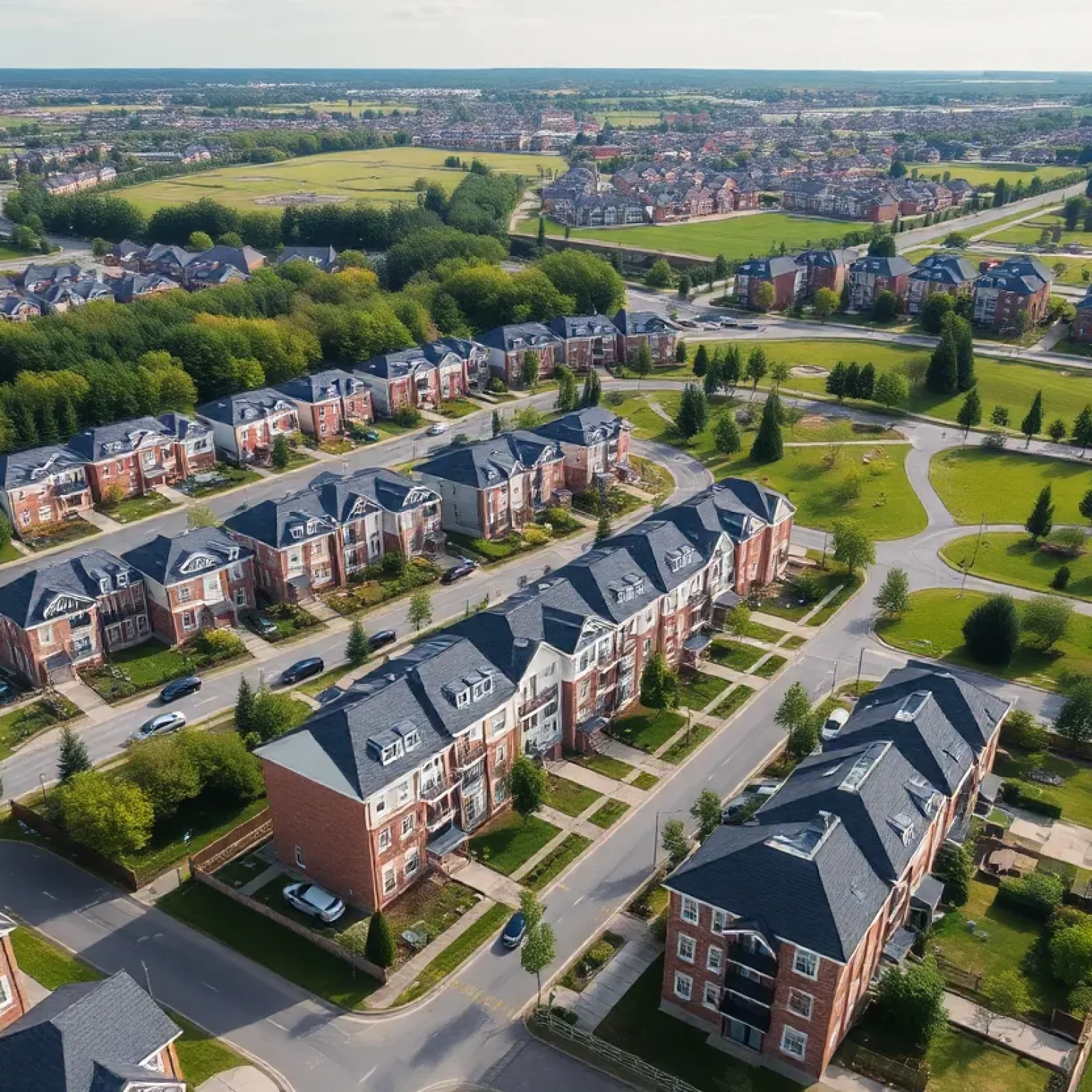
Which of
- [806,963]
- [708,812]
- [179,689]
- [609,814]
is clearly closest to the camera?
[806,963]

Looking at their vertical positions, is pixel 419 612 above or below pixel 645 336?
below

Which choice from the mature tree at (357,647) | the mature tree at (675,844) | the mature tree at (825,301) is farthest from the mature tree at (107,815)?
the mature tree at (825,301)

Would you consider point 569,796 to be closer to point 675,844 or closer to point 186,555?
point 675,844

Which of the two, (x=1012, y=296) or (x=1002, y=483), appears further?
(x=1012, y=296)

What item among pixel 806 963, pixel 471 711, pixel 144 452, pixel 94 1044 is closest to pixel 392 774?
pixel 471 711

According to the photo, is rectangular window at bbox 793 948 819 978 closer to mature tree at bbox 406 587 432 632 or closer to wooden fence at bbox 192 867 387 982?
wooden fence at bbox 192 867 387 982

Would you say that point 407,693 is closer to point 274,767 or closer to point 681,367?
point 274,767

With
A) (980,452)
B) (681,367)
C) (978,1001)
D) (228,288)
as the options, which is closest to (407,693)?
(978,1001)
